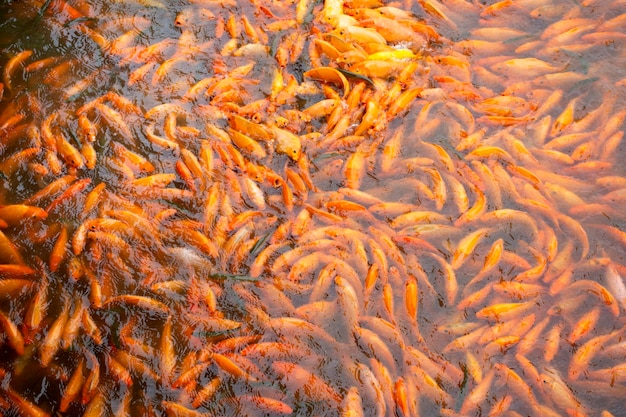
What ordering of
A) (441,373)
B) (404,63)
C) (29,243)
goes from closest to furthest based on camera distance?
(441,373) → (29,243) → (404,63)

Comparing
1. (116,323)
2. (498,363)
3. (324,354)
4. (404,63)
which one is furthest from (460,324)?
(404,63)

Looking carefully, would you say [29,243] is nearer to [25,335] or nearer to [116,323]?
[25,335]

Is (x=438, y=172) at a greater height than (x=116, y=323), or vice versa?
(x=438, y=172)

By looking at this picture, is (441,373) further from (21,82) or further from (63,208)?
(21,82)

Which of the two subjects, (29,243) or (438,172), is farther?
(438,172)

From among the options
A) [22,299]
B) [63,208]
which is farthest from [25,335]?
[63,208]

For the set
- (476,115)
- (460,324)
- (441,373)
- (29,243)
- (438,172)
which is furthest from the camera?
(476,115)

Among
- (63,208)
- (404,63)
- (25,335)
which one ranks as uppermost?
(404,63)
